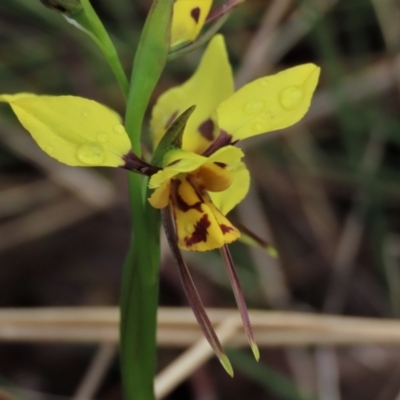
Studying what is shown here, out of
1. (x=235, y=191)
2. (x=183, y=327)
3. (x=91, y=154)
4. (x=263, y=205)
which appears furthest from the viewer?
(x=263, y=205)

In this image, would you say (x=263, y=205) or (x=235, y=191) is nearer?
(x=235, y=191)

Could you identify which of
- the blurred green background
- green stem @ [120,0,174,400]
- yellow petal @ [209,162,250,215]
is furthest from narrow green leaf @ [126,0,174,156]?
the blurred green background

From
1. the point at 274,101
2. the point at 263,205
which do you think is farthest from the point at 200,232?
the point at 263,205

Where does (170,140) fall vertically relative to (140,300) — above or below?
above

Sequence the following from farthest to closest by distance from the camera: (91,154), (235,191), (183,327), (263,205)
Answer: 1. (263,205)
2. (183,327)
3. (235,191)
4. (91,154)

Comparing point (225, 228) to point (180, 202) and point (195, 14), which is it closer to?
point (180, 202)

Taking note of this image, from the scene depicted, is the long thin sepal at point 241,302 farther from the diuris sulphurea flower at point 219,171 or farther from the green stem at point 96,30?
the green stem at point 96,30

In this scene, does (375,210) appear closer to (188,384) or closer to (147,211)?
(188,384)
